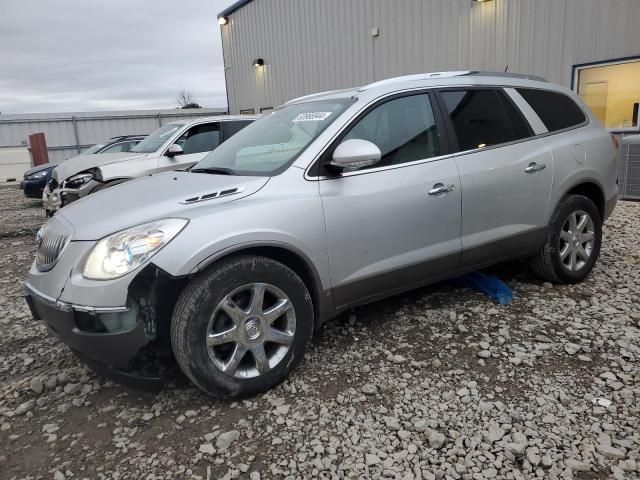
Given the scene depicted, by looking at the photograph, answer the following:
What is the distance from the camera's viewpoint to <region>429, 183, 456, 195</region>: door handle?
3.29m

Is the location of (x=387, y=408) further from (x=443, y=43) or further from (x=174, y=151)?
(x=443, y=43)

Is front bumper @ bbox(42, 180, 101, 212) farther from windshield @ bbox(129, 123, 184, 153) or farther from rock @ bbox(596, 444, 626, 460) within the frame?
rock @ bbox(596, 444, 626, 460)

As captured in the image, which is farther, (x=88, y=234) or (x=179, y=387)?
(x=179, y=387)

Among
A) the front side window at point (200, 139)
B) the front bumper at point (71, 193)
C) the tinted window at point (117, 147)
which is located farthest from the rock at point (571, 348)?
the tinted window at point (117, 147)

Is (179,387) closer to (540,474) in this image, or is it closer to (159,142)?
(540,474)

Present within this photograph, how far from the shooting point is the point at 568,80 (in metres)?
8.40

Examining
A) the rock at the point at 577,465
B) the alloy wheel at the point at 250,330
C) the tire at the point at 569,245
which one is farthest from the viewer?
the tire at the point at 569,245

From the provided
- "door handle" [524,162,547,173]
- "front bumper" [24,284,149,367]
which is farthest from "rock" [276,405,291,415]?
"door handle" [524,162,547,173]

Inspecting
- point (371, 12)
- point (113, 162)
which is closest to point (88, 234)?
point (113, 162)

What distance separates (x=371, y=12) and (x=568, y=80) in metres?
5.36

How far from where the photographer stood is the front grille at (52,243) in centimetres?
267

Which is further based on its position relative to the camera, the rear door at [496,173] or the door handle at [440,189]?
the rear door at [496,173]

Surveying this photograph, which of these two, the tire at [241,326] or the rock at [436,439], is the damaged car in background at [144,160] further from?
the rock at [436,439]

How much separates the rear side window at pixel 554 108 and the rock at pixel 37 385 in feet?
13.1
